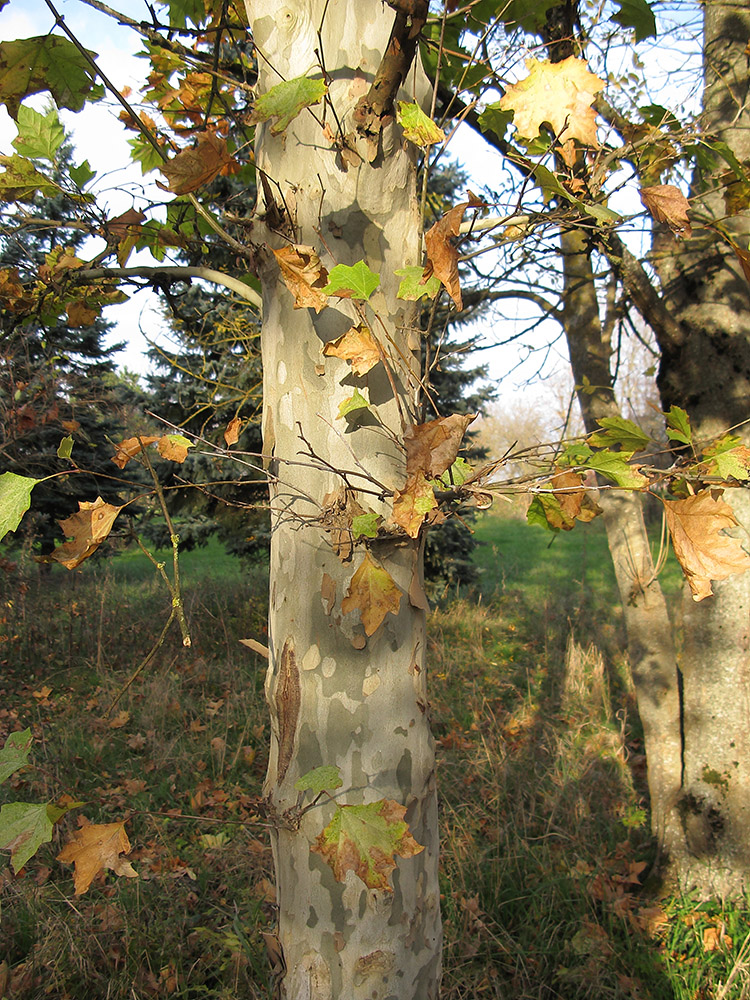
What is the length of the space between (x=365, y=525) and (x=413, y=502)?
9cm

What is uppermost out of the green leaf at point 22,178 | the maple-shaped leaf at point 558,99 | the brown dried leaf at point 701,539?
the green leaf at point 22,178

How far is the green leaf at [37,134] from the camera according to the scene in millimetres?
1179

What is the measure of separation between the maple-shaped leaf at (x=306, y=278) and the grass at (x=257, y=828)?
80cm

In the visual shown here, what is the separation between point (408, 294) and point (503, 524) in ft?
56.2

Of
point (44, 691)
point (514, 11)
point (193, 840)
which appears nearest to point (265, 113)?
point (514, 11)

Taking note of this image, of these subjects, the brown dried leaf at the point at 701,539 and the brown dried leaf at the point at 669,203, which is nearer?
the brown dried leaf at the point at 701,539

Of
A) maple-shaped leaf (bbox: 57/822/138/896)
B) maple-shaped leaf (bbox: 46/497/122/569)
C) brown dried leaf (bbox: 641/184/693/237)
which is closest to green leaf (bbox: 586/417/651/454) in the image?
brown dried leaf (bbox: 641/184/693/237)

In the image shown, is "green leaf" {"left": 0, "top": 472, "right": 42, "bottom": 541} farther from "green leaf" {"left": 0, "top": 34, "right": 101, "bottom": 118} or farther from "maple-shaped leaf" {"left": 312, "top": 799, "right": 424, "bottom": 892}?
"green leaf" {"left": 0, "top": 34, "right": 101, "bottom": 118}

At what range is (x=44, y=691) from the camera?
177 inches

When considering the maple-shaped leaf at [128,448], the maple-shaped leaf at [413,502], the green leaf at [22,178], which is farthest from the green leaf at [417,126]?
the green leaf at [22,178]

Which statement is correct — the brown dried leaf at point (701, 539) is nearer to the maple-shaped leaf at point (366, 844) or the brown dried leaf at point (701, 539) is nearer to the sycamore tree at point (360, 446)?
the sycamore tree at point (360, 446)

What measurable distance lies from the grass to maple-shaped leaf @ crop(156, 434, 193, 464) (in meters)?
0.55

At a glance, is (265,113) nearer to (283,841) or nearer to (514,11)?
(514,11)

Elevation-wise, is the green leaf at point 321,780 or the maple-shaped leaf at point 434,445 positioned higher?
the maple-shaped leaf at point 434,445
